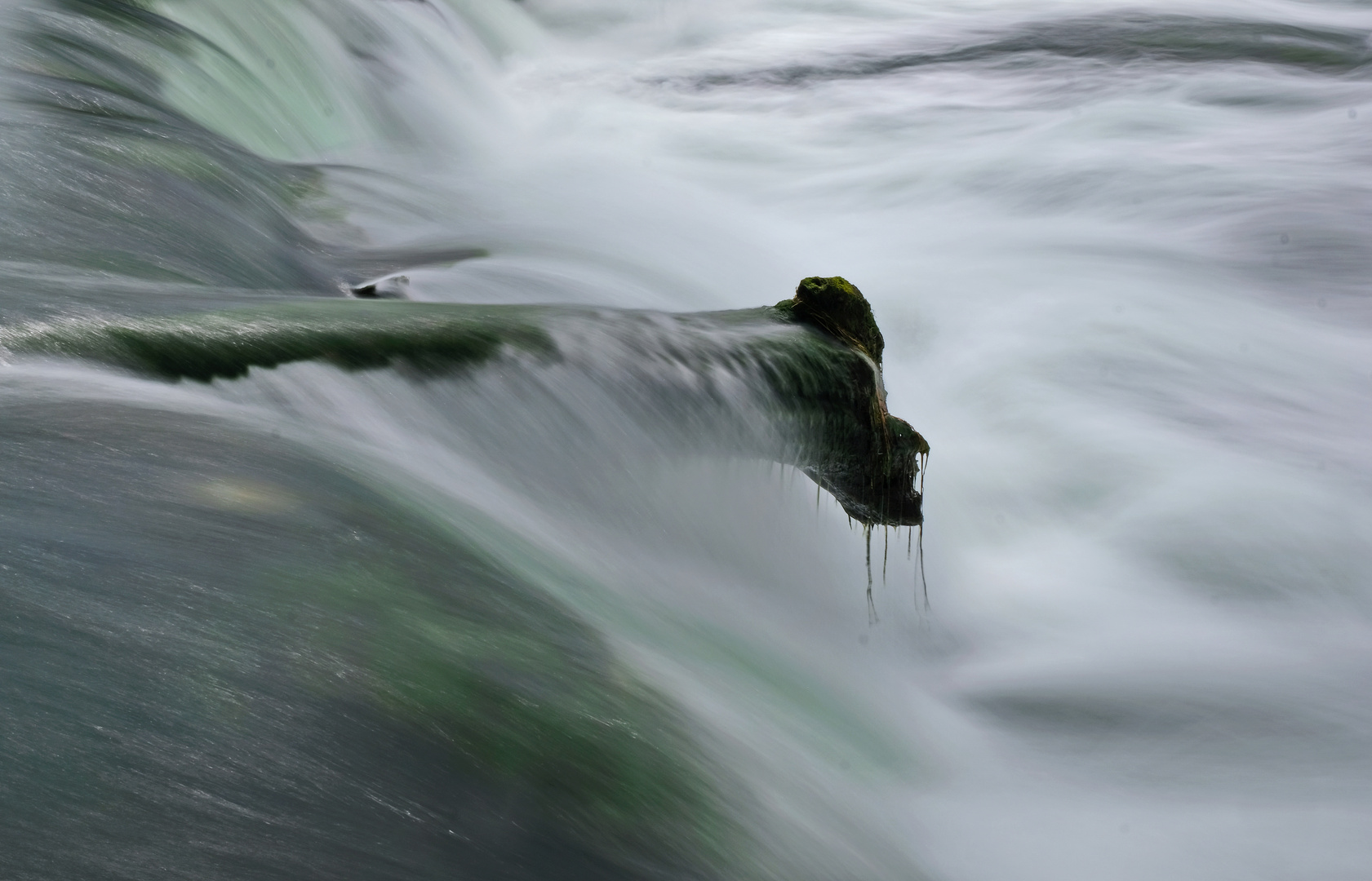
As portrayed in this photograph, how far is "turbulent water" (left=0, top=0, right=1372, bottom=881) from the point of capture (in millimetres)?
1435

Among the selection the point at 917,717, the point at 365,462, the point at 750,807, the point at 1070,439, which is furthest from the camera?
the point at 1070,439

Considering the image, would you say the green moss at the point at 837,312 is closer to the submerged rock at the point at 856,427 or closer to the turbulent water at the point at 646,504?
the submerged rock at the point at 856,427

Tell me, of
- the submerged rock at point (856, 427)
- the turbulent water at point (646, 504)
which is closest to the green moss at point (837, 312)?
the submerged rock at point (856, 427)

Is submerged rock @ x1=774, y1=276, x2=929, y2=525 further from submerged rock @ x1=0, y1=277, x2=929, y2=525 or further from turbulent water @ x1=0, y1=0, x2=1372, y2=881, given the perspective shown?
turbulent water @ x1=0, y1=0, x2=1372, y2=881

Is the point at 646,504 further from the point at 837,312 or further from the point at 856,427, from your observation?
the point at 837,312

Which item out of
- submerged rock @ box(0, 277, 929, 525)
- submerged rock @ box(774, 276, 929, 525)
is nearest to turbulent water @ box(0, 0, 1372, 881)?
submerged rock @ box(0, 277, 929, 525)

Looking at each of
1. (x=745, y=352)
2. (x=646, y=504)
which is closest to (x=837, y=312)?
(x=745, y=352)

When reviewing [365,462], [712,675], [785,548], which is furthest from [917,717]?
[365,462]

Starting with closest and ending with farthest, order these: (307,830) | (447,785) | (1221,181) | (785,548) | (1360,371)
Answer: (307,830) → (447,785) → (785,548) → (1360,371) → (1221,181)

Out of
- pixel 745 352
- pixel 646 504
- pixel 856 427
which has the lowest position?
pixel 646 504

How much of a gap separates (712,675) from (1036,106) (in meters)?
5.38

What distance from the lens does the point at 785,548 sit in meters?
2.76

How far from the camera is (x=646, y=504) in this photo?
2.52m

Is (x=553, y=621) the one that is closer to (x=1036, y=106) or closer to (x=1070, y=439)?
(x=1070, y=439)
